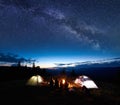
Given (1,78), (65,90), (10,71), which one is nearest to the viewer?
(65,90)

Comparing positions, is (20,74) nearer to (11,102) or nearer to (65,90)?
(65,90)

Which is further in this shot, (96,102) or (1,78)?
(1,78)

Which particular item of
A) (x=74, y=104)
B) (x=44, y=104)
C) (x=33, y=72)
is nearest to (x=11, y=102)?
(x=44, y=104)

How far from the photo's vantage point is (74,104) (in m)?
16.2

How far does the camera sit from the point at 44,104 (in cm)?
1653

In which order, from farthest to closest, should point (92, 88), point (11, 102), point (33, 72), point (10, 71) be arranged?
point (33, 72), point (10, 71), point (92, 88), point (11, 102)

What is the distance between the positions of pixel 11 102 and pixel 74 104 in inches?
250

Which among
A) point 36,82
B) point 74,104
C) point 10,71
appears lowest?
point 74,104

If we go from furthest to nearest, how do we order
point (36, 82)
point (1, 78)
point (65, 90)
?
point (1, 78), point (36, 82), point (65, 90)

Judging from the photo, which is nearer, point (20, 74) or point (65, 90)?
point (65, 90)

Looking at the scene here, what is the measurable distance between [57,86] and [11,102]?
8984 millimetres

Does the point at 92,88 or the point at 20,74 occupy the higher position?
the point at 20,74

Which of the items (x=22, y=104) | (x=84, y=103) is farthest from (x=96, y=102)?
(x=22, y=104)

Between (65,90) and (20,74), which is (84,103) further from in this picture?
(20,74)
